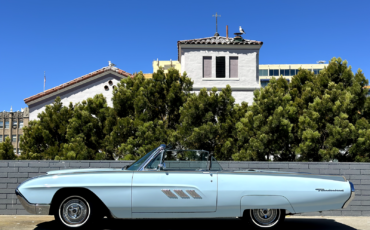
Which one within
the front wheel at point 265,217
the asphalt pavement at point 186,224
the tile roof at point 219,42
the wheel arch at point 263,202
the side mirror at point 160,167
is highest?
the tile roof at point 219,42

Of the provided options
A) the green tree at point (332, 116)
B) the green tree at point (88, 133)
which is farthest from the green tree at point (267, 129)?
the green tree at point (88, 133)

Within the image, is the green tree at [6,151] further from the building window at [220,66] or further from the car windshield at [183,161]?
the building window at [220,66]

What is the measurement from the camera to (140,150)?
1081 centimetres

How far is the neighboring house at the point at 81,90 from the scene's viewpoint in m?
20.9

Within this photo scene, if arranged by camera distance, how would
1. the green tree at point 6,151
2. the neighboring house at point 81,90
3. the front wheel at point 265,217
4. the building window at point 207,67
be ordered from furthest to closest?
the neighboring house at point 81,90
the building window at point 207,67
the green tree at point 6,151
the front wheel at point 265,217

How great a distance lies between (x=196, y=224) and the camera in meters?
6.82

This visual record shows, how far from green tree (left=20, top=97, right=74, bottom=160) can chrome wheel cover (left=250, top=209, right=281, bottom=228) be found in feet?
28.4

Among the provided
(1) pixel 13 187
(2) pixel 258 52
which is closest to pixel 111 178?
(1) pixel 13 187

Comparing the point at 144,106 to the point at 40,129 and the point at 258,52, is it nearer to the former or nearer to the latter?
the point at 40,129

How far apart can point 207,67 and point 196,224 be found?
1251cm

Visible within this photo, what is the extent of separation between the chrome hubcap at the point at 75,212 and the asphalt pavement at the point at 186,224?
479 millimetres

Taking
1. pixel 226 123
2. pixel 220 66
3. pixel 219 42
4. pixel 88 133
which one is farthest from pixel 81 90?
pixel 226 123

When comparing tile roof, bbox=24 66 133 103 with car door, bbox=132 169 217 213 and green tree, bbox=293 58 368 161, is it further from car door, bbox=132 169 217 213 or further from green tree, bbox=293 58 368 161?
car door, bbox=132 169 217 213

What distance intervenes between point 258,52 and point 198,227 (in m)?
13.8
